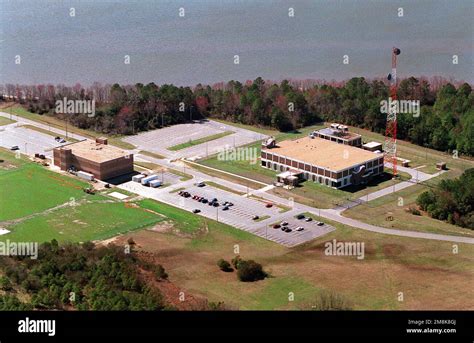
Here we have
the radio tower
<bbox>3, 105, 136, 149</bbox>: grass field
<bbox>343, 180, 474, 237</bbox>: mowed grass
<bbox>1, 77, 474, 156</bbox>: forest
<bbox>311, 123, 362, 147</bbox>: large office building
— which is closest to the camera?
<bbox>343, 180, 474, 237</bbox>: mowed grass

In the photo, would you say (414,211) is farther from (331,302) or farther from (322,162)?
(331,302)

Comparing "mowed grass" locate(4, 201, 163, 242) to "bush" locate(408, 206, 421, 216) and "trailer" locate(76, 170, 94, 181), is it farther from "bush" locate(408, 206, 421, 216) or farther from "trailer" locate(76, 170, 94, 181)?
"bush" locate(408, 206, 421, 216)

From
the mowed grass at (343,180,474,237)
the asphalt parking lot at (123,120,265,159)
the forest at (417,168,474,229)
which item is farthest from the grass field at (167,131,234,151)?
the forest at (417,168,474,229)

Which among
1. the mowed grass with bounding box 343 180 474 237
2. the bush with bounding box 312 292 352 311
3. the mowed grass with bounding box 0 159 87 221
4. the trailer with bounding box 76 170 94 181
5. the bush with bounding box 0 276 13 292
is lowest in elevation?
the bush with bounding box 312 292 352 311

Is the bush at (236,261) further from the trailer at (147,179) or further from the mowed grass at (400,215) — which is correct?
the trailer at (147,179)

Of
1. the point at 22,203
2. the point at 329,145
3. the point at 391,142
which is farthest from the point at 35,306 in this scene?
the point at 391,142

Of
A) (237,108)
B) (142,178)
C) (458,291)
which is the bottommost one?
(458,291)
